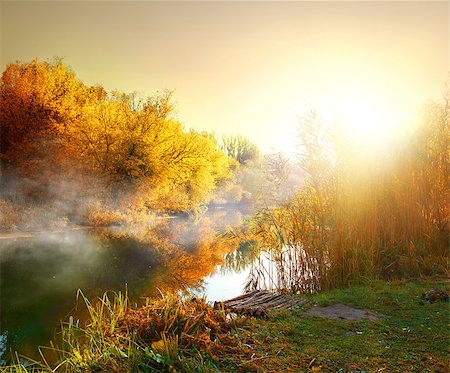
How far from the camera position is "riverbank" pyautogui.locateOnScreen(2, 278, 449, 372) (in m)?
2.90

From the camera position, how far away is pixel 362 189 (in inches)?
232

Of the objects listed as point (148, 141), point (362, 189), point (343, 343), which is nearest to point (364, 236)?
point (362, 189)

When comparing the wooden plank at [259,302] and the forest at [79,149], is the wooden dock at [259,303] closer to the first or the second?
the wooden plank at [259,302]

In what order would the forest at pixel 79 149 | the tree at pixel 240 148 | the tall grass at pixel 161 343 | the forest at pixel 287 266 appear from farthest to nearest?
the tree at pixel 240 148 → the forest at pixel 79 149 → the forest at pixel 287 266 → the tall grass at pixel 161 343

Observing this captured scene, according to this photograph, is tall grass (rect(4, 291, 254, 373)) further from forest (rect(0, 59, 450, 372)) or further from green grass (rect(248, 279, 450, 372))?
green grass (rect(248, 279, 450, 372))

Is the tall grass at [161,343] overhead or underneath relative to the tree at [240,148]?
underneath

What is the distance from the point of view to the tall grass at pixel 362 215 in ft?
18.6

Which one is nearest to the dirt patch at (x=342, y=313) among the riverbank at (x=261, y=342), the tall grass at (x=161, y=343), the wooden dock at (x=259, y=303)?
the riverbank at (x=261, y=342)

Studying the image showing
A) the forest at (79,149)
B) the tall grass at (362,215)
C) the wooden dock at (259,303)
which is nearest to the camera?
the wooden dock at (259,303)

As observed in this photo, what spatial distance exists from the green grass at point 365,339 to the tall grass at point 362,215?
0.92 m

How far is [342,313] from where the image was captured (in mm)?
4309

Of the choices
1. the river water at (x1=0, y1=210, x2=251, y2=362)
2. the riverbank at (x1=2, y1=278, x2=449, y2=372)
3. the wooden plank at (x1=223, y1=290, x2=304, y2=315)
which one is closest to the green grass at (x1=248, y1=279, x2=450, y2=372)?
the riverbank at (x1=2, y1=278, x2=449, y2=372)

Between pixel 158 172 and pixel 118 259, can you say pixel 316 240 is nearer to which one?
pixel 118 259

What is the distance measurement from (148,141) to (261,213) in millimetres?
17302
